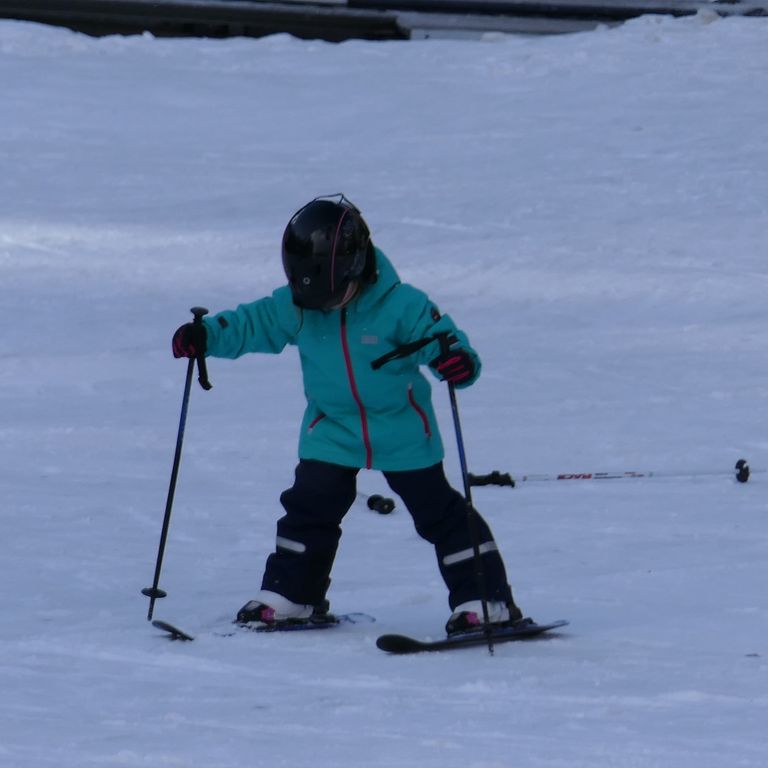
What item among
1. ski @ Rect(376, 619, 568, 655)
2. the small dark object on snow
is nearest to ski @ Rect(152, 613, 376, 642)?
ski @ Rect(376, 619, 568, 655)

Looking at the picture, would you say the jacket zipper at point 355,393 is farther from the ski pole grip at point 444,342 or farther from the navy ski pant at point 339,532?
the ski pole grip at point 444,342

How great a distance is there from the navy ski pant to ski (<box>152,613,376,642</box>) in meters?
0.08

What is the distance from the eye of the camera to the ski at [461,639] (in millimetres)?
4391

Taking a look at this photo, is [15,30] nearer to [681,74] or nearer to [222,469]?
[681,74]

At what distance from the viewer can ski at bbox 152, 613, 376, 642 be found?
15.1ft

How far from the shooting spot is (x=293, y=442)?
772 cm

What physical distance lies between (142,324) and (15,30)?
758cm

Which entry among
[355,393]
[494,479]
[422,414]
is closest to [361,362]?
[355,393]

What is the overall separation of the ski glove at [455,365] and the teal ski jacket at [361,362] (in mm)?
77

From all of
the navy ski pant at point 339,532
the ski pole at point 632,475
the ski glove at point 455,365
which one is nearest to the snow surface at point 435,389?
the ski pole at point 632,475

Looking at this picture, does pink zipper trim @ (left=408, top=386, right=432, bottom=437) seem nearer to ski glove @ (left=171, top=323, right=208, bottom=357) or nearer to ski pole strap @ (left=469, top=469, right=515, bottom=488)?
ski glove @ (left=171, top=323, right=208, bottom=357)

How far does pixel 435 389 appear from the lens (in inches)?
350

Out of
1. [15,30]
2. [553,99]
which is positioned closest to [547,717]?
[553,99]

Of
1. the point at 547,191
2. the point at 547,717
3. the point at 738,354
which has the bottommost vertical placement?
the point at 547,717
